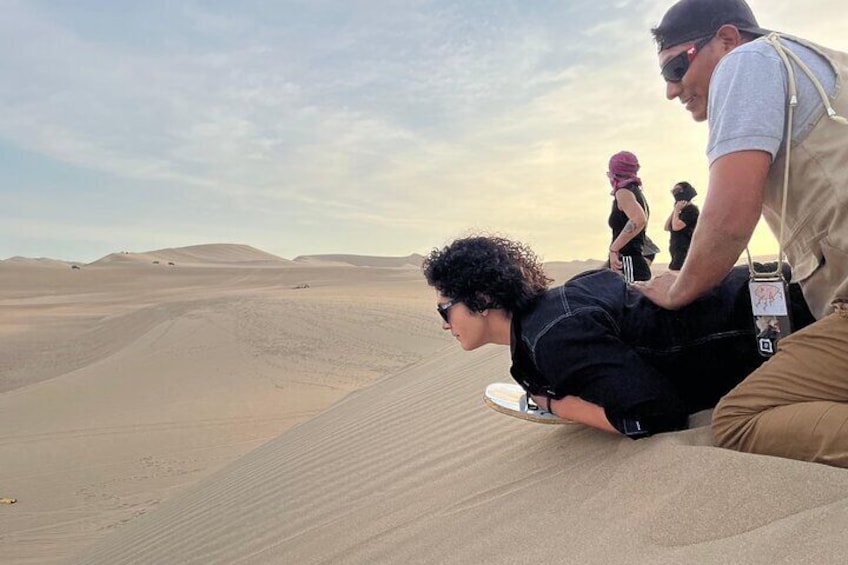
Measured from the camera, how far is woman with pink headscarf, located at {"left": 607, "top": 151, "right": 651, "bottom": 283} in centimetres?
542

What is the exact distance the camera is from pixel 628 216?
A: 5438 mm

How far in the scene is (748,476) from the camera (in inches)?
69.2

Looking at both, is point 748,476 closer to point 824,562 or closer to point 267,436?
point 824,562

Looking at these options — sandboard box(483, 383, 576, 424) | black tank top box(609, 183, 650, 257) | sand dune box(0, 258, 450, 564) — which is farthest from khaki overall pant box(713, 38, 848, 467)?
sand dune box(0, 258, 450, 564)

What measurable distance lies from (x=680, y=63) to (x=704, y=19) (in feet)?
0.47

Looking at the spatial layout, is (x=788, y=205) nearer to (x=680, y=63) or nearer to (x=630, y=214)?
(x=680, y=63)

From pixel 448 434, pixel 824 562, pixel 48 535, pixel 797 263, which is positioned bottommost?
pixel 48 535

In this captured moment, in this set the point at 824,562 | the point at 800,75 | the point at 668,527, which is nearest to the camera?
the point at 824,562

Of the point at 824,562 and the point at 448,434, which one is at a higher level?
the point at 824,562

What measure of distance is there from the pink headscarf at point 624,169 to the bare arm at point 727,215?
11.4 ft

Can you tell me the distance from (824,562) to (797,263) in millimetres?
976

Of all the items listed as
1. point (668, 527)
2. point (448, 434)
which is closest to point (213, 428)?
point (448, 434)

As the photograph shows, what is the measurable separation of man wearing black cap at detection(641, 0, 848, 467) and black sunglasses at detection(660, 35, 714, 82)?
0.51ft

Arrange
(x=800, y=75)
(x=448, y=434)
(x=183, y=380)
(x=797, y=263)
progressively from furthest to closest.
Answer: (x=183, y=380) < (x=448, y=434) < (x=797, y=263) < (x=800, y=75)
